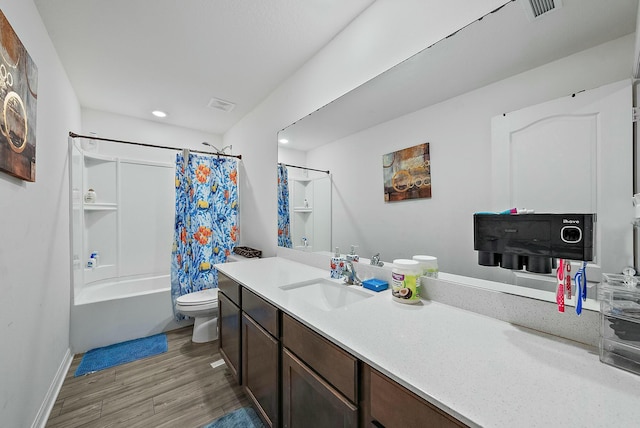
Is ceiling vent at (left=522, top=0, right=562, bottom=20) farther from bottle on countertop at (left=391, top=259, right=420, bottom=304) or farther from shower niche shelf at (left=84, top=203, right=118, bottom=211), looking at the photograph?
shower niche shelf at (left=84, top=203, right=118, bottom=211)

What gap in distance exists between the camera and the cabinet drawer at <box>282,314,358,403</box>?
802 millimetres

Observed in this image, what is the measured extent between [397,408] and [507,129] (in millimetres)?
1036

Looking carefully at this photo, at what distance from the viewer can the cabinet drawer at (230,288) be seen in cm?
165

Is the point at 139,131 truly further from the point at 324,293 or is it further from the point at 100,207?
the point at 324,293

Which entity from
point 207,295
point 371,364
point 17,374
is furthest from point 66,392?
point 371,364

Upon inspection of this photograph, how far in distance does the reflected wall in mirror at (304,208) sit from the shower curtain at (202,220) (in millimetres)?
968

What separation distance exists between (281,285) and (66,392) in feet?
5.78

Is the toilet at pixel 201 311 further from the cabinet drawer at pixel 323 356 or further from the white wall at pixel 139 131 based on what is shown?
the white wall at pixel 139 131

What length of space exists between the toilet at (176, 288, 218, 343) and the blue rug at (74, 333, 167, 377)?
1.02 feet

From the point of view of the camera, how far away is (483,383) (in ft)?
2.00

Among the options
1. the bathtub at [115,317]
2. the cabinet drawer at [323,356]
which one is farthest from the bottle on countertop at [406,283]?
the bathtub at [115,317]

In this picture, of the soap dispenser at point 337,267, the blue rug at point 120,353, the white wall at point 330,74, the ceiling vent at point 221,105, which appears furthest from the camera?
the ceiling vent at point 221,105

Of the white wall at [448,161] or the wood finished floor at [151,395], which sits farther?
the wood finished floor at [151,395]

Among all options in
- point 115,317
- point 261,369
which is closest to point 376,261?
point 261,369
